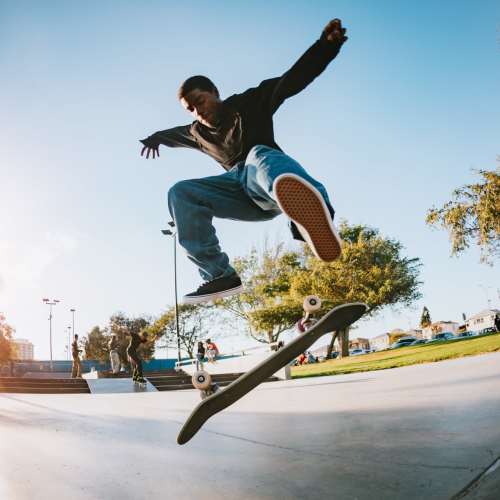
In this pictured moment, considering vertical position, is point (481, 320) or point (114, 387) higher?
point (114, 387)

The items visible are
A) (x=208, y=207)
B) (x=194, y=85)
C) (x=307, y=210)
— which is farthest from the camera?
(x=208, y=207)

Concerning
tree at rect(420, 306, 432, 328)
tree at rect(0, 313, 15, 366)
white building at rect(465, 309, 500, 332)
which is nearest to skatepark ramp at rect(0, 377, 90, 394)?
tree at rect(0, 313, 15, 366)

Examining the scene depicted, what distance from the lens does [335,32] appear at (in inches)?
95.5

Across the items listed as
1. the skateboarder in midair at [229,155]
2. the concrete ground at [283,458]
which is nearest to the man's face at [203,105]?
the skateboarder in midair at [229,155]

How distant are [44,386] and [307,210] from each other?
1597 centimetres

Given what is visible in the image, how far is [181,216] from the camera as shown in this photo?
280 cm

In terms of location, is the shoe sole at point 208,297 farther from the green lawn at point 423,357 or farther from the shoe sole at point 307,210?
the green lawn at point 423,357

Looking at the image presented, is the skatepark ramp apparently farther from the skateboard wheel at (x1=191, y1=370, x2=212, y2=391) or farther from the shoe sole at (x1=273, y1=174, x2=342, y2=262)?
the shoe sole at (x1=273, y1=174, x2=342, y2=262)

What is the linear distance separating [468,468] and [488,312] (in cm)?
10162

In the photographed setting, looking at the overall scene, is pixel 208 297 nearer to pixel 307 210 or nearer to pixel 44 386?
pixel 307 210

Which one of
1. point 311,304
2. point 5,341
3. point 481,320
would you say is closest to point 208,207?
point 311,304

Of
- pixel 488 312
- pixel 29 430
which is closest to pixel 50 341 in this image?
pixel 29 430

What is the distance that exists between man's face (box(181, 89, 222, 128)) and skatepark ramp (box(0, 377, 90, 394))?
1359cm

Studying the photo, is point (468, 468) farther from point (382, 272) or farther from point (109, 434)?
point (382, 272)
